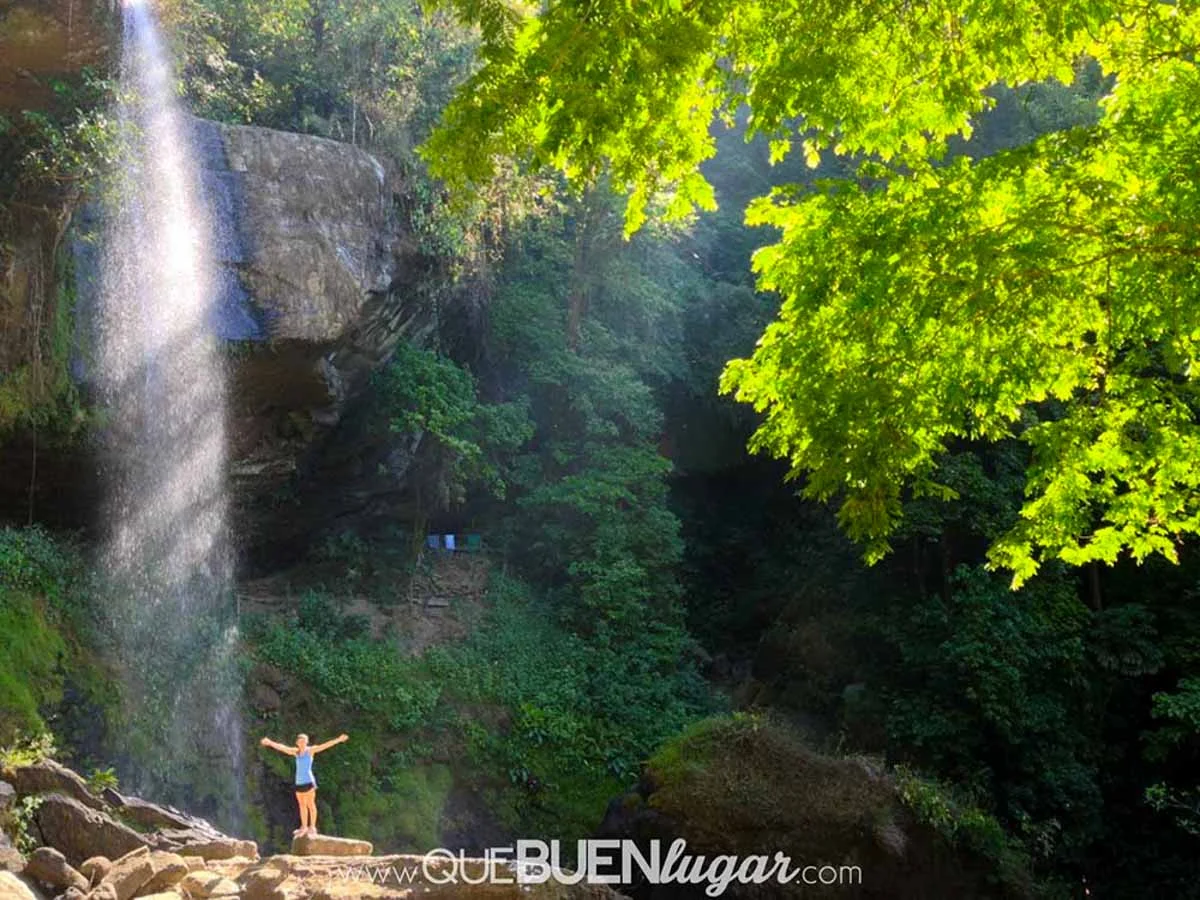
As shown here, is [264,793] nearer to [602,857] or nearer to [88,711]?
[88,711]

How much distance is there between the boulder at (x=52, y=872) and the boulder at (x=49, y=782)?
1.44m

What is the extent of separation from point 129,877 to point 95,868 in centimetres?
87

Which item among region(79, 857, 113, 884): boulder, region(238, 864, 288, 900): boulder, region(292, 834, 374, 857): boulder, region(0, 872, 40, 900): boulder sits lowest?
region(292, 834, 374, 857): boulder

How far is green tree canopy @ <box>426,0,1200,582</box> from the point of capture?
3535 mm

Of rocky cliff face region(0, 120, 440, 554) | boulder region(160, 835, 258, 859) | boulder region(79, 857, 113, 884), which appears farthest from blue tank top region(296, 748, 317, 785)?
rocky cliff face region(0, 120, 440, 554)

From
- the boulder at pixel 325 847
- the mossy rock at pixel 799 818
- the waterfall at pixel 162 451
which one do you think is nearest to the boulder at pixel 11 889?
the boulder at pixel 325 847

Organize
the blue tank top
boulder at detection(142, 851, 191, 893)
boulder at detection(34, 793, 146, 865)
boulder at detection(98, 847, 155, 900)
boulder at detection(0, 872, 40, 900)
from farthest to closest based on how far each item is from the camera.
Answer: the blue tank top, boulder at detection(34, 793, 146, 865), boulder at detection(142, 851, 191, 893), boulder at detection(98, 847, 155, 900), boulder at detection(0, 872, 40, 900)

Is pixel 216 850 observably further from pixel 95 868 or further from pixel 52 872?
pixel 52 872

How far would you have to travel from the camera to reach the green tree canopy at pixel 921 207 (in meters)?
3.54

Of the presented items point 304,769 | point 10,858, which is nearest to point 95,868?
point 10,858

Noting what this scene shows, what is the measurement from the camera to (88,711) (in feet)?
37.3

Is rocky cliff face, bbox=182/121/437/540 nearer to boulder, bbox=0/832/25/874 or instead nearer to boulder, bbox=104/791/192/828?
boulder, bbox=104/791/192/828

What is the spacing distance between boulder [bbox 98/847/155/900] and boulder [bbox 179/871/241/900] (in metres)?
0.25

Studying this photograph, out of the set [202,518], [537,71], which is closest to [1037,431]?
[537,71]
